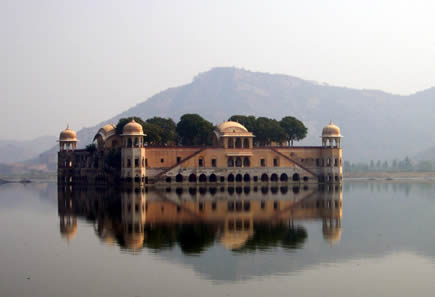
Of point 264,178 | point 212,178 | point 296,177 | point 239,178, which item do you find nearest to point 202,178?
point 212,178

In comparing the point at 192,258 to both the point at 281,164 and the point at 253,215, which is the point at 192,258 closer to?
the point at 253,215

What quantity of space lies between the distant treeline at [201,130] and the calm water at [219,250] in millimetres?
40614

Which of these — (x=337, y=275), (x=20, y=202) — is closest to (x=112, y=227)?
(x=337, y=275)

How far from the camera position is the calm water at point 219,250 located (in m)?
21.5

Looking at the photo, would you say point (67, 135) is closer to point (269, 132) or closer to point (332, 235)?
point (269, 132)

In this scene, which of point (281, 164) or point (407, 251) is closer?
point (407, 251)

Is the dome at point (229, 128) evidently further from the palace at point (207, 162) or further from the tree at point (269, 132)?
the tree at point (269, 132)

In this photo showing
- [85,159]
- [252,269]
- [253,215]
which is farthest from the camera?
[85,159]

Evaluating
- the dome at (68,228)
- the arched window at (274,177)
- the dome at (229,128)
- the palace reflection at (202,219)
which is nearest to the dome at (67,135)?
the dome at (229,128)

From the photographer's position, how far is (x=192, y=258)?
2586cm

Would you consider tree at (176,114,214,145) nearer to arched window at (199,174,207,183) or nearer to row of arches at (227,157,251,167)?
row of arches at (227,157,251,167)

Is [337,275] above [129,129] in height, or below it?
below

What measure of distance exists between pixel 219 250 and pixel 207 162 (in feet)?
172

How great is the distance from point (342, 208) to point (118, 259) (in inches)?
940
